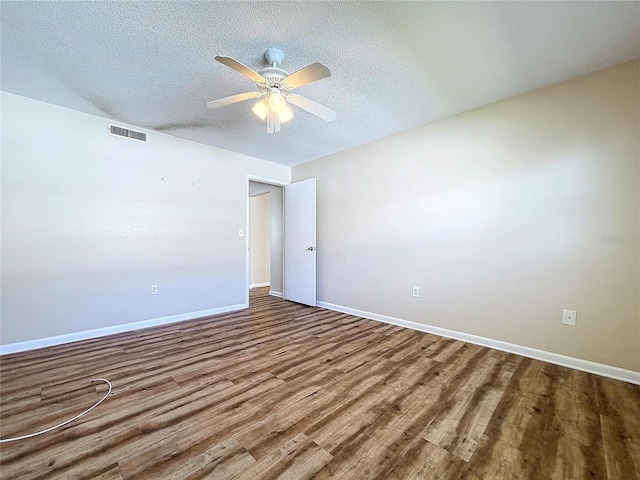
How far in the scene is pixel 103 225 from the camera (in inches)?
119

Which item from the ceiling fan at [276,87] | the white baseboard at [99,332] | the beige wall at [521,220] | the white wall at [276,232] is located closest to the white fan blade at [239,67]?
the ceiling fan at [276,87]

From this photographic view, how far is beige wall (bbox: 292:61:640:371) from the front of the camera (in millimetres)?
2070

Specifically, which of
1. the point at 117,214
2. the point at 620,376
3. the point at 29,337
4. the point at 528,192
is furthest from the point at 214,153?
the point at 620,376

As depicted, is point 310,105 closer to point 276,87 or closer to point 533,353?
point 276,87

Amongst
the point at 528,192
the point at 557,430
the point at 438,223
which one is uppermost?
the point at 528,192

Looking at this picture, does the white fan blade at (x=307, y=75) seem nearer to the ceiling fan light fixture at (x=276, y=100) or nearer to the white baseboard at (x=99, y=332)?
the ceiling fan light fixture at (x=276, y=100)

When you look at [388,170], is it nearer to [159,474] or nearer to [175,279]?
[175,279]

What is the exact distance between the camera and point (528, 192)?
2.46m

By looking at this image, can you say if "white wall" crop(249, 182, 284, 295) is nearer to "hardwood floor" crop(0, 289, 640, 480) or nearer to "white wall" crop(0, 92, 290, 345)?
"white wall" crop(0, 92, 290, 345)

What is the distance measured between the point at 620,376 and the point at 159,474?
316 centimetres

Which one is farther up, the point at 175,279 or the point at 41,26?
the point at 41,26

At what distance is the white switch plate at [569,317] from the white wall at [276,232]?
13.7 ft

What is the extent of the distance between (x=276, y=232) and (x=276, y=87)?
3.63 metres

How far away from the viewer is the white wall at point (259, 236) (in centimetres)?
646
